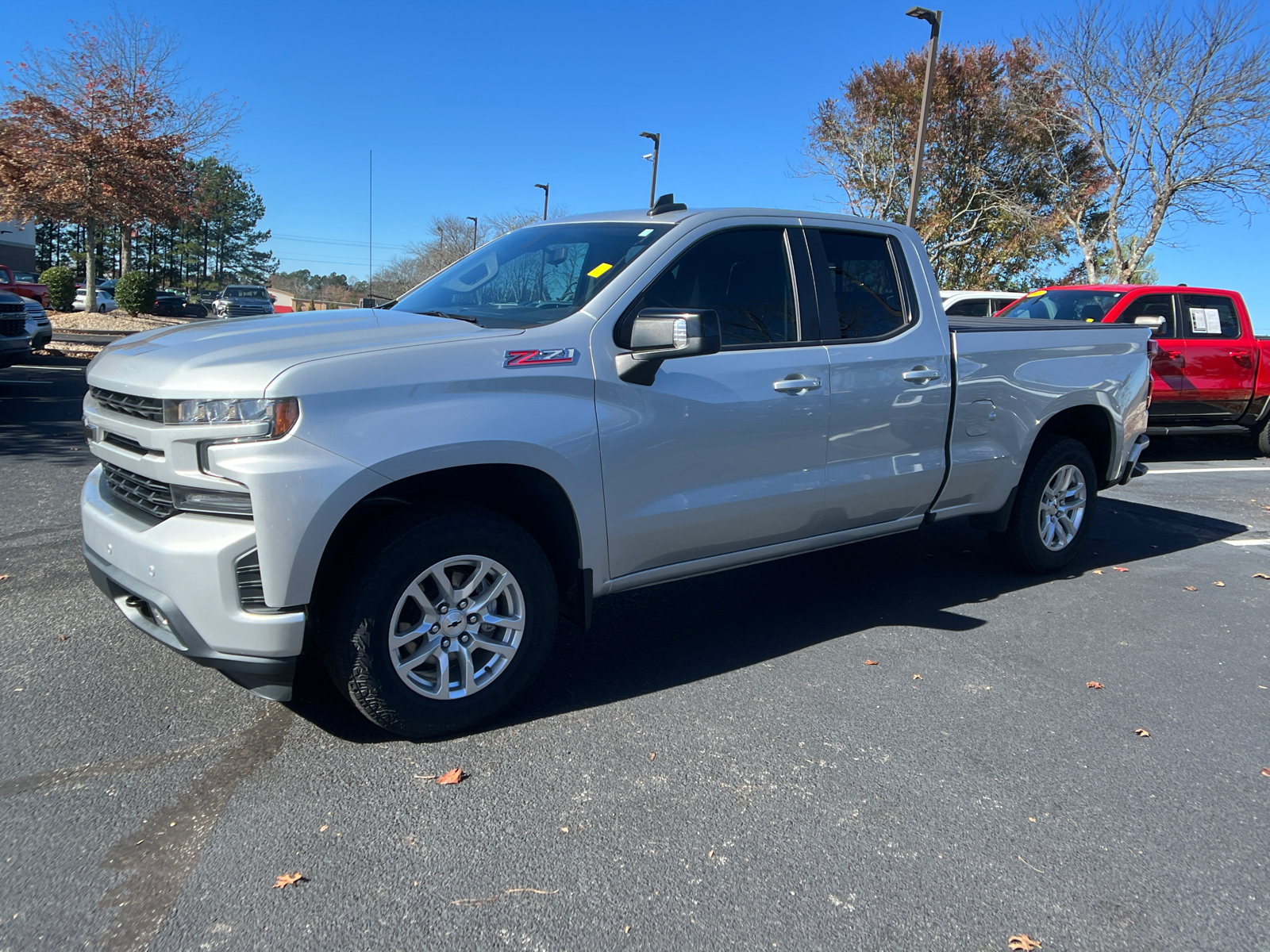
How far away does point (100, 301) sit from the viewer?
39000 mm

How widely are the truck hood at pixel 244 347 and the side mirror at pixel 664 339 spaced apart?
0.47 meters

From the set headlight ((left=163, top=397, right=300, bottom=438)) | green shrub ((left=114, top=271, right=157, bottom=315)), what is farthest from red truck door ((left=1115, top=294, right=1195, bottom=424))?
green shrub ((left=114, top=271, right=157, bottom=315))

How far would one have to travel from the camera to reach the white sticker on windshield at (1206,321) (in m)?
10.7

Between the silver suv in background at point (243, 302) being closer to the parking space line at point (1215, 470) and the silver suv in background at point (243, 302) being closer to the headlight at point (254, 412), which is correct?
the parking space line at point (1215, 470)

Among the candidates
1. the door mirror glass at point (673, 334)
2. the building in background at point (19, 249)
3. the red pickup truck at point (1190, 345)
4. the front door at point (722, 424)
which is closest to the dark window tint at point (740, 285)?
the front door at point (722, 424)

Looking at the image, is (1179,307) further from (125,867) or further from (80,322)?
(80,322)

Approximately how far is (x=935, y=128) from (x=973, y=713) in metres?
29.7

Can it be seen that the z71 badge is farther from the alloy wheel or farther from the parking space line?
the parking space line

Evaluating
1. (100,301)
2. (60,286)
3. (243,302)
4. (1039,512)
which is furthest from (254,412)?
(100,301)

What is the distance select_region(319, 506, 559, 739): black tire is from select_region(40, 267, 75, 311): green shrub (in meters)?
34.5

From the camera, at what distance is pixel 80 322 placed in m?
27.0

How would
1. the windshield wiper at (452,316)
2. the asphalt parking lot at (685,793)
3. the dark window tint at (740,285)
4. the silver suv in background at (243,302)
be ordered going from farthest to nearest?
the silver suv in background at (243,302)
the dark window tint at (740,285)
the windshield wiper at (452,316)
the asphalt parking lot at (685,793)

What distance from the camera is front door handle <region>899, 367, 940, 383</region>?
4.57m

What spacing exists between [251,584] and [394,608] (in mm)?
468
